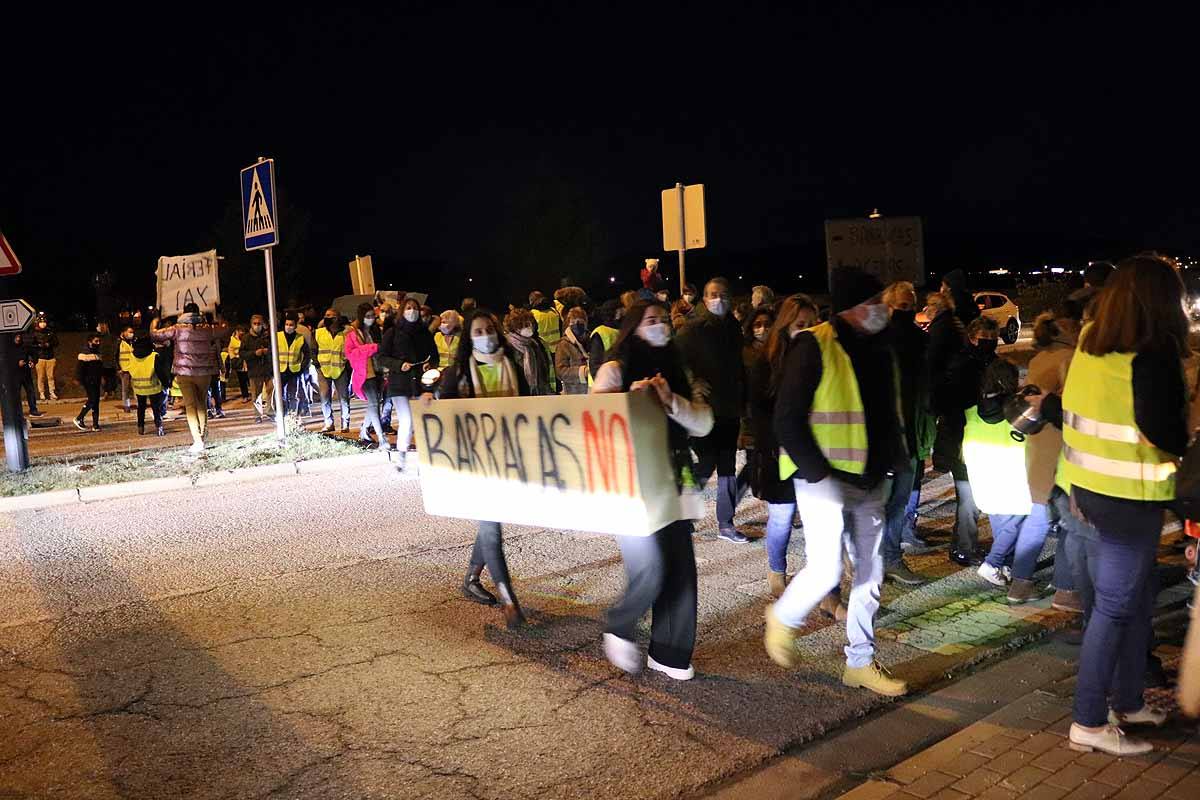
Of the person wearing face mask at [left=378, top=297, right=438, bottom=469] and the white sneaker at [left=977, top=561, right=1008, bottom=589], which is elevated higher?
the person wearing face mask at [left=378, top=297, right=438, bottom=469]

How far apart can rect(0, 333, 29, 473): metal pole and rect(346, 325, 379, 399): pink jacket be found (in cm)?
370

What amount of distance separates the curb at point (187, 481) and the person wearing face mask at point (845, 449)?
24.3 feet

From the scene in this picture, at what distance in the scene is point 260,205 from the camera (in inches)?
511

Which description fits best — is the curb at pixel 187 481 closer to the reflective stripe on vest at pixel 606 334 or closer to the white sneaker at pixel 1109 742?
the reflective stripe on vest at pixel 606 334

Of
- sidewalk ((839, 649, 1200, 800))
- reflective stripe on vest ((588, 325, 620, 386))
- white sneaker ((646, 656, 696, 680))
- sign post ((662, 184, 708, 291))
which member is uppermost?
sign post ((662, 184, 708, 291))

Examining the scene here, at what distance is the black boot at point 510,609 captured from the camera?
5891 mm

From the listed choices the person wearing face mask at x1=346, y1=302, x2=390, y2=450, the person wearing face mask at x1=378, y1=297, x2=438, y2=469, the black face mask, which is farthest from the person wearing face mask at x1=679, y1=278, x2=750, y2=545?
the person wearing face mask at x1=346, y1=302, x2=390, y2=450

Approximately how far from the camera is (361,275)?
2141 centimetres

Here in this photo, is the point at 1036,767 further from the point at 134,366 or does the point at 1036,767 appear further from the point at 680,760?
the point at 134,366

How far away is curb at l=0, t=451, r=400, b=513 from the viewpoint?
10062mm

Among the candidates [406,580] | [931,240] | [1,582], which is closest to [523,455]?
[406,580]

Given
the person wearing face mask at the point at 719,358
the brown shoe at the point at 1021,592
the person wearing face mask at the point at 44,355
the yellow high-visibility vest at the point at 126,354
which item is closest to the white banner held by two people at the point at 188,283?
the yellow high-visibility vest at the point at 126,354

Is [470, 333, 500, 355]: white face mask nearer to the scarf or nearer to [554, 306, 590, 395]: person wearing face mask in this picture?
the scarf

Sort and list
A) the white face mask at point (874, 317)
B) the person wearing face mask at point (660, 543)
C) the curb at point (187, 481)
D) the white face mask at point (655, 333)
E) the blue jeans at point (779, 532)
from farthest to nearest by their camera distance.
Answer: the curb at point (187, 481) → the blue jeans at point (779, 532) → the white face mask at point (655, 333) → the person wearing face mask at point (660, 543) → the white face mask at point (874, 317)
